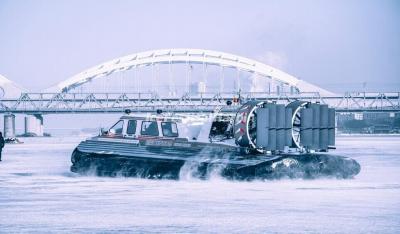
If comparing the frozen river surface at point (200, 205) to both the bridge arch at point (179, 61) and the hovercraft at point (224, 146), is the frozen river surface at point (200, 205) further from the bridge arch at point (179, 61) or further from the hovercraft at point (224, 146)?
the bridge arch at point (179, 61)

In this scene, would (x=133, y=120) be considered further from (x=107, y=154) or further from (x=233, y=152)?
(x=233, y=152)

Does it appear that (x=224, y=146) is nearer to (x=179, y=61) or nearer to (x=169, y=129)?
(x=169, y=129)

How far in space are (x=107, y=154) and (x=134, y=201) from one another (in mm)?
6487

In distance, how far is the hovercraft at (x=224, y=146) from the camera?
1873 centimetres

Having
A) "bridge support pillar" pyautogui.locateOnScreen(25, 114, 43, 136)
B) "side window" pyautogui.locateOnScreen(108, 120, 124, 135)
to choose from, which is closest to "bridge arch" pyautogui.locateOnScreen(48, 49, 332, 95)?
"bridge support pillar" pyautogui.locateOnScreen(25, 114, 43, 136)

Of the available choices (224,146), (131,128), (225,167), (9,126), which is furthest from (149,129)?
(9,126)

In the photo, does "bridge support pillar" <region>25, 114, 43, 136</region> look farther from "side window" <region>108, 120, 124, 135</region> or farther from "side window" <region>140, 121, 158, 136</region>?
"side window" <region>140, 121, 158, 136</region>

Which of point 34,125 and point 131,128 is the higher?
point 131,128

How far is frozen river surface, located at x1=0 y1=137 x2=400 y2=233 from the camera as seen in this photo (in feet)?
36.8

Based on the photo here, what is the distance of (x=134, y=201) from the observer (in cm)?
1460

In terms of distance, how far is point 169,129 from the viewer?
2130 cm

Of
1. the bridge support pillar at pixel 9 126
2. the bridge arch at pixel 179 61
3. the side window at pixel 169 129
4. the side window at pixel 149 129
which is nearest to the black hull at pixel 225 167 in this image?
the side window at pixel 149 129

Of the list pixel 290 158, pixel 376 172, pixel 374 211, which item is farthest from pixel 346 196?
pixel 376 172

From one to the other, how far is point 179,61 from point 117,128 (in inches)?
4439
